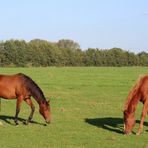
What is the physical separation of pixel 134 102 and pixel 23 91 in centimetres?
401

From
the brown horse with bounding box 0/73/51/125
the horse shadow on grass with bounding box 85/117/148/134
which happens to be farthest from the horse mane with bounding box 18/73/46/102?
the horse shadow on grass with bounding box 85/117/148/134

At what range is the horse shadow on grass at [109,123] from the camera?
1448cm

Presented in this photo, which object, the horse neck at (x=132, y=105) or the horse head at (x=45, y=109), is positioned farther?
the horse head at (x=45, y=109)

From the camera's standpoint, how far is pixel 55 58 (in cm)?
9762

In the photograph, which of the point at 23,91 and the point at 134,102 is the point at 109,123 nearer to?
the point at 134,102

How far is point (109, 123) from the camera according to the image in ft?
52.0

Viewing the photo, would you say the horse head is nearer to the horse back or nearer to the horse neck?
the horse back

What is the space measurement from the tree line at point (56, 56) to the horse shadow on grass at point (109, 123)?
75346 millimetres

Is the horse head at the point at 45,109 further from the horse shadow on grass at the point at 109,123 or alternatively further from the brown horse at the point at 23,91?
the horse shadow on grass at the point at 109,123

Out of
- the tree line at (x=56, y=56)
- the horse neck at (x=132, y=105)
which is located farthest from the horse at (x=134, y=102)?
the tree line at (x=56, y=56)

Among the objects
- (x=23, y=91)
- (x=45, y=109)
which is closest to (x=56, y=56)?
(x=23, y=91)

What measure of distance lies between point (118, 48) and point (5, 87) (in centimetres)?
8804

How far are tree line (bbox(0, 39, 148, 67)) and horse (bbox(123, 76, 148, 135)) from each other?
258ft

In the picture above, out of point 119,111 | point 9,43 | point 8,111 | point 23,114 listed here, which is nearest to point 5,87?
point 23,114
